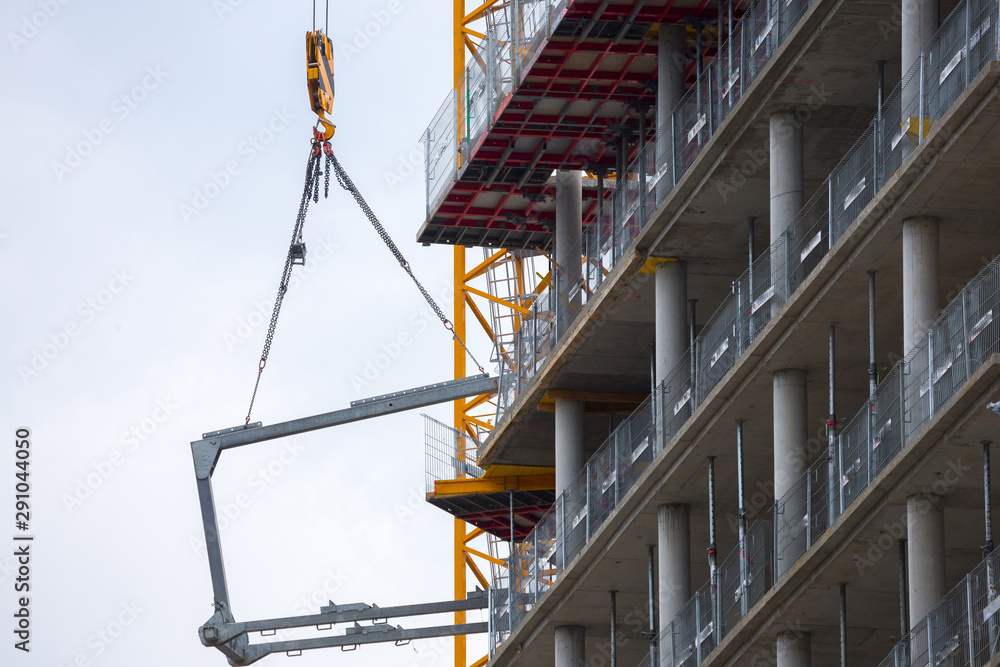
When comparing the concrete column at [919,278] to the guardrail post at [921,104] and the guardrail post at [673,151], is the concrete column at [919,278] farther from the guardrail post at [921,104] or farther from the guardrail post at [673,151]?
the guardrail post at [673,151]

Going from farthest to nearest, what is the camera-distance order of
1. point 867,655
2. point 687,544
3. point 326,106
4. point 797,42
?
point 326,106, point 687,544, point 867,655, point 797,42

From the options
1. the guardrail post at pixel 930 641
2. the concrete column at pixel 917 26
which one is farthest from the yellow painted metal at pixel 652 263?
the guardrail post at pixel 930 641

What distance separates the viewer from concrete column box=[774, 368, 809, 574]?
40062mm

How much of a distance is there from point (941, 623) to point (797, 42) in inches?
422

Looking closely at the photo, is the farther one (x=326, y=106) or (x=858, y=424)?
(x=326, y=106)

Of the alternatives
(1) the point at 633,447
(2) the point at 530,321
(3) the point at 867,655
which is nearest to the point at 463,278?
(2) the point at 530,321

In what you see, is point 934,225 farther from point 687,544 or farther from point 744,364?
point 687,544

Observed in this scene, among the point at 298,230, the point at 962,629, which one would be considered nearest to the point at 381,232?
the point at 298,230

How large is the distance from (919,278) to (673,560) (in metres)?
11.6

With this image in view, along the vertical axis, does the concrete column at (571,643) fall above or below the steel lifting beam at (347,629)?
below

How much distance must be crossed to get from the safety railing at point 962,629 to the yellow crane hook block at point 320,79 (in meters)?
34.8

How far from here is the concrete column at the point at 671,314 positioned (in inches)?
1836

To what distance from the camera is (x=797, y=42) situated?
4016cm

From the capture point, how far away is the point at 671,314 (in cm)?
4662
